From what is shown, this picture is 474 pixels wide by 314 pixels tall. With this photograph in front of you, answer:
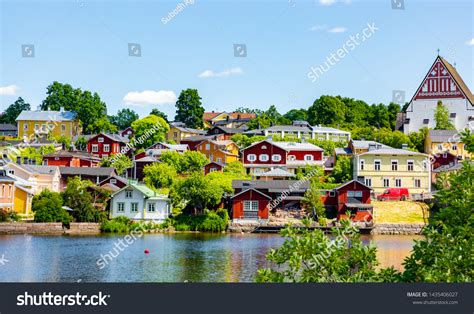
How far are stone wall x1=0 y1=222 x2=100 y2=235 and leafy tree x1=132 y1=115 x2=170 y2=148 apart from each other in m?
20.7

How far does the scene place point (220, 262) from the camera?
2312 cm

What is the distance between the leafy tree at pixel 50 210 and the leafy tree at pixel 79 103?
2915 cm

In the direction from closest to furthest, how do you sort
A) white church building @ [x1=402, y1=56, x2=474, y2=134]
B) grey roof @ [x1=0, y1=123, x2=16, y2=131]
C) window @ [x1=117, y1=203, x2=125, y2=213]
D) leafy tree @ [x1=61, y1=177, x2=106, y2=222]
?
leafy tree @ [x1=61, y1=177, x2=106, y2=222]
window @ [x1=117, y1=203, x2=125, y2=213]
white church building @ [x1=402, y1=56, x2=474, y2=134]
grey roof @ [x1=0, y1=123, x2=16, y2=131]

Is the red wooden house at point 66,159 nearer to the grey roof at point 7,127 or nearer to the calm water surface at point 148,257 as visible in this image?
the calm water surface at point 148,257

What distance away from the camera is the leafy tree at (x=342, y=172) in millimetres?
43703

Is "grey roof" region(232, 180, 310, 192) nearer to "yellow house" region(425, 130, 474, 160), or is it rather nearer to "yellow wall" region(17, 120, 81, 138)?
"yellow house" region(425, 130, 474, 160)

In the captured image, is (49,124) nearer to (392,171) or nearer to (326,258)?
(392,171)

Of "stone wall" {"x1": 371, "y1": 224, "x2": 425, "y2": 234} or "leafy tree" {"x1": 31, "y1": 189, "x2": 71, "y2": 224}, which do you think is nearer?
"leafy tree" {"x1": 31, "y1": 189, "x2": 71, "y2": 224}

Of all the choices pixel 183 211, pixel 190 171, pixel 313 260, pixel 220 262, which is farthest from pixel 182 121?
pixel 313 260

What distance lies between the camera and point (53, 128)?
219 feet

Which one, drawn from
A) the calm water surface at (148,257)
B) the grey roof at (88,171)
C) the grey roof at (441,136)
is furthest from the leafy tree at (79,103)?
the calm water surface at (148,257)

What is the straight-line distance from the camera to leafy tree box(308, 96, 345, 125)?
67938 mm

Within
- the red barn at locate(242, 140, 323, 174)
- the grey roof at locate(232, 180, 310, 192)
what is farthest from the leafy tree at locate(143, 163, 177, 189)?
the red barn at locate(242, 140, 323, 174)
